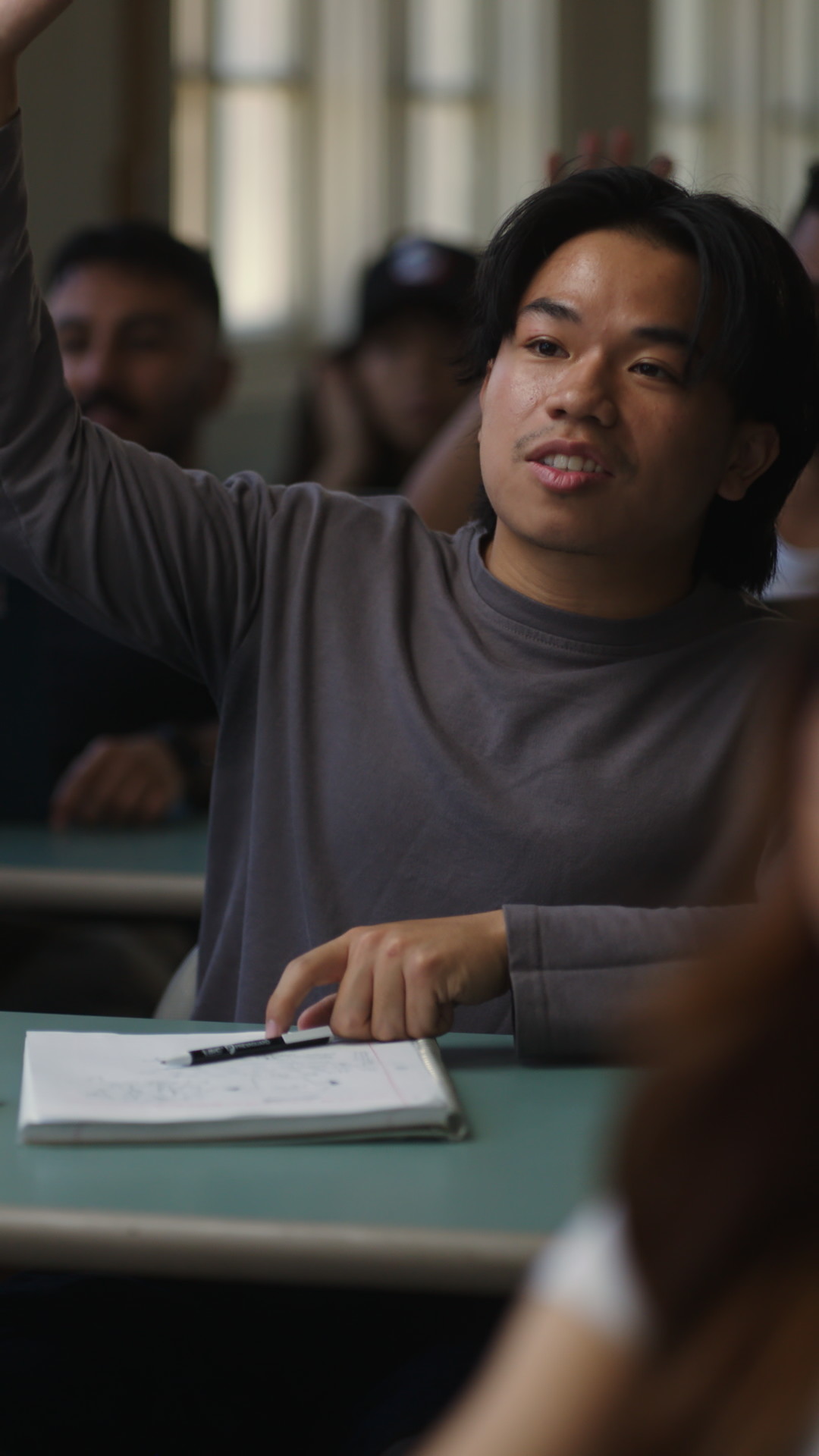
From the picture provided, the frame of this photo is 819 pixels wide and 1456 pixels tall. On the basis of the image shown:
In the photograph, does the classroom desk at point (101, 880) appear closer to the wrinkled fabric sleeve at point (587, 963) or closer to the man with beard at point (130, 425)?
the man with beard at point (130, 425)

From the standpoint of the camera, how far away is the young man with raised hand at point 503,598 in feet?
4.26

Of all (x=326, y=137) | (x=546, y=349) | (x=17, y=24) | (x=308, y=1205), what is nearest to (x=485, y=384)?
(x=546, y=349)

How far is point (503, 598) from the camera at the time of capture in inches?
54.4

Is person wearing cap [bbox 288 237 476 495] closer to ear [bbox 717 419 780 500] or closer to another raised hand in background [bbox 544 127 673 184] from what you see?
another raised hand in background [bbox 544 127 673 184]

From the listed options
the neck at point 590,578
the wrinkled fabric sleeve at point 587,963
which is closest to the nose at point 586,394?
the neck at point 590,578

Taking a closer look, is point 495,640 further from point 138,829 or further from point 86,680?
point 86,680

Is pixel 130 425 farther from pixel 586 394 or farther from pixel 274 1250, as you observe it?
pixel 274 1250

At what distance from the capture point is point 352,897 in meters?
1.33

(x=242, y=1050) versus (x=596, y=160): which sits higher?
(x=596, y=160)

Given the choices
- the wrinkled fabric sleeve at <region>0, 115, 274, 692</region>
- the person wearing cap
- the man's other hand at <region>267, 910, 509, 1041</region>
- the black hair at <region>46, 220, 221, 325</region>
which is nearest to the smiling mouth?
the wrinkled fabric sleeve at <region>0, 115, 274, 692</region>

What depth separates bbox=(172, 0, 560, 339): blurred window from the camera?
488 centimetres

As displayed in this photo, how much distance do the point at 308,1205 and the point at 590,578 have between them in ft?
2.23

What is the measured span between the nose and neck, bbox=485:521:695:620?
0.37 ft

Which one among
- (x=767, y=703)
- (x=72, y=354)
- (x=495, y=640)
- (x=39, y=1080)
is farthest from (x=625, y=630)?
(x=72, y=354)
